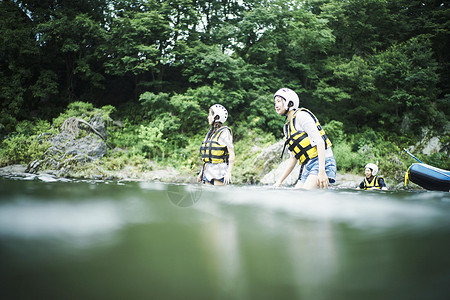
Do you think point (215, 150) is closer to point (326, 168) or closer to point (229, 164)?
point (229, 164)

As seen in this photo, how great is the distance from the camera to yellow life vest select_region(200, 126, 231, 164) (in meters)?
3.21

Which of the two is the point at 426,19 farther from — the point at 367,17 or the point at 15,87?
the point at 15,87

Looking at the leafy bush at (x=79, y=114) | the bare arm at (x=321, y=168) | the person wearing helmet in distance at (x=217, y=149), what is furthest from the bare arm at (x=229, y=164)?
the leafy bush at (x=79, y=114)

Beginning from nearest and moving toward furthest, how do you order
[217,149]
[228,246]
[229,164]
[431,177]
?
[228,246]
[431,177]
[229,164]
[217,149]

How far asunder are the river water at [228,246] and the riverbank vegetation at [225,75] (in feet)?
27.4

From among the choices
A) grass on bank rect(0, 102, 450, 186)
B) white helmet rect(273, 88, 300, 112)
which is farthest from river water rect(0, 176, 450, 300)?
grass on bank rect(0, 102, 450, 186)

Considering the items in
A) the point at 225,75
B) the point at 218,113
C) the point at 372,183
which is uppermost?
the point at 225,75

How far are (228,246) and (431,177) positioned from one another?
6.39 ft

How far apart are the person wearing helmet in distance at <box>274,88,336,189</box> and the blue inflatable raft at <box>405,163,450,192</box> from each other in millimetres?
605

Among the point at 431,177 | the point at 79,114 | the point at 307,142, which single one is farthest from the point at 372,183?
the point at 79,114

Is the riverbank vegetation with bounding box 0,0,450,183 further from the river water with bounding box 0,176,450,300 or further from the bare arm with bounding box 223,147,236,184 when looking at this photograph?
the river water with bounding box 0,176,450,300

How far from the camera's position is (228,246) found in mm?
902

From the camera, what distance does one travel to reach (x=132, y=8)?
12.6 metres

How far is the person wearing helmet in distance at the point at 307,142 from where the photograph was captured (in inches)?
86.9
